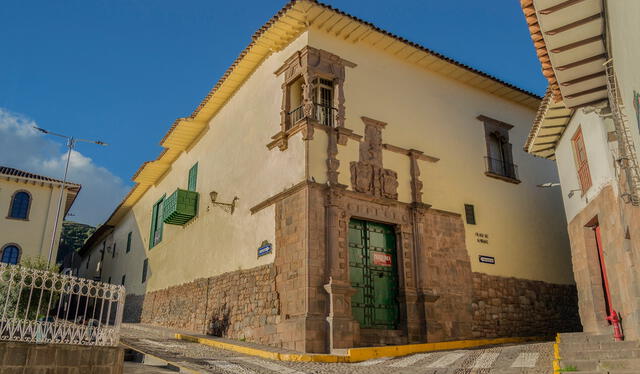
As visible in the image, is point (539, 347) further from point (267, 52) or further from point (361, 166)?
point (267, 52)

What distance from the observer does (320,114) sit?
12.7 metres

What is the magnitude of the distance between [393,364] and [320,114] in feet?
21.3

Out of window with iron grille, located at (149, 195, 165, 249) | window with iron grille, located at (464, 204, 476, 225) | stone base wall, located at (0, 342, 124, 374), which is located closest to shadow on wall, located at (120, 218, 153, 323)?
window with iron grille, located at (149, 195, 165, 249)

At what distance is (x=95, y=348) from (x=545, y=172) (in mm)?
15669

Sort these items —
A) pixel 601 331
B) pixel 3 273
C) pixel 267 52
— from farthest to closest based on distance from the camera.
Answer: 1. pixel 267 52
2. pixel 601 331
3. pixel 3 273

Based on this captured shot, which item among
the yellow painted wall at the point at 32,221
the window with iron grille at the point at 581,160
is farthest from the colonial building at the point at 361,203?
the yellow painted wall at the point at 32,221

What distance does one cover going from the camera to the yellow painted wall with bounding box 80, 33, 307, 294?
1298cm

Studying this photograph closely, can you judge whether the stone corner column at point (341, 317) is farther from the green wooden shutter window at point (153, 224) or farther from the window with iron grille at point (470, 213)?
the green wooden shutter window at point (153, 224)

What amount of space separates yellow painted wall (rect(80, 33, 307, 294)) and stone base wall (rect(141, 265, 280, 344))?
370mm

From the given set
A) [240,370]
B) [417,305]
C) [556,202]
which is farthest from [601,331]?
[556,202]

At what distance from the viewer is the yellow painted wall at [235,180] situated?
13.0 meters

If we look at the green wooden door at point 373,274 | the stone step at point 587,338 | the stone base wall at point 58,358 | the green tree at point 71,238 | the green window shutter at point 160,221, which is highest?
the green tree at point 71,238

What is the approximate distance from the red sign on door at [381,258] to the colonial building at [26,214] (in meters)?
17.4

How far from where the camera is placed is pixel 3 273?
19.5 ft
